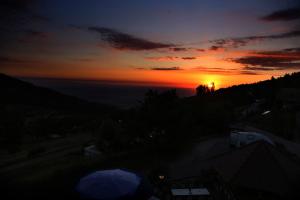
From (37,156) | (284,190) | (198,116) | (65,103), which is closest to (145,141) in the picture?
(198,116)

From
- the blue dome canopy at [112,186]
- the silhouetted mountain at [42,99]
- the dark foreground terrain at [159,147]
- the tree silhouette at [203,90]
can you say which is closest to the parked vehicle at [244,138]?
the dark foreground terrain at [159,147]

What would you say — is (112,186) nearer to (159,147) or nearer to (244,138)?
(159,147)

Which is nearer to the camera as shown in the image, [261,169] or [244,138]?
[261,169]

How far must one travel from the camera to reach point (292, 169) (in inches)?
548

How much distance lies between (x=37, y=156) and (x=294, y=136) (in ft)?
101

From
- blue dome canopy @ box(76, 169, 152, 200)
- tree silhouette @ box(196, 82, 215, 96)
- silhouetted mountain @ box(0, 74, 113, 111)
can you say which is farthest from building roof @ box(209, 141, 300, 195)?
silhouetted mountain @ box(0, 74, 113, 111)

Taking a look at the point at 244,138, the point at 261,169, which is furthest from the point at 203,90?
the point at 261,169

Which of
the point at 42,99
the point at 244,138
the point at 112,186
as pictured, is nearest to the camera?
the point at 112,186

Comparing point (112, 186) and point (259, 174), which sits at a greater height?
point (112, 186)

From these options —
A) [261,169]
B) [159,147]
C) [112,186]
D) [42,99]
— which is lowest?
[42,99]

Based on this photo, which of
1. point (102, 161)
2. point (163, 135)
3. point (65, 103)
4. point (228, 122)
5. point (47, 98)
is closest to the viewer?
point (102, 161)

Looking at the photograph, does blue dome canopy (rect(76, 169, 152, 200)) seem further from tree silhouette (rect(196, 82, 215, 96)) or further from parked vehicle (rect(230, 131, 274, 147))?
tree silhouette (rect(196, 82, 215, 96))

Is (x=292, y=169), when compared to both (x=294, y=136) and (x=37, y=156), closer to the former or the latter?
(x=294, y=136)

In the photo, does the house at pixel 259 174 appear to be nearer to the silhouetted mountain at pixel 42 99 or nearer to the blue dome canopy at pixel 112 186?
the blue dome canopy at pixel 112 186
